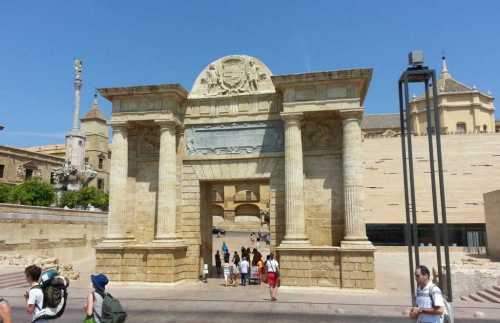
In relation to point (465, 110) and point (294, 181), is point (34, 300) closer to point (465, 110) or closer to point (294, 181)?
point (294, 181)

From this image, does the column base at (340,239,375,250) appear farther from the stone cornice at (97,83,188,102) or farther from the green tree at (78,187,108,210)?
the green tree at (78,187,108,210)

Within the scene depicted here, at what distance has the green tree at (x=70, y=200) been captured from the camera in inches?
1538

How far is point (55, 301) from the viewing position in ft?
15.6

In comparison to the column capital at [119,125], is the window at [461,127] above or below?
above

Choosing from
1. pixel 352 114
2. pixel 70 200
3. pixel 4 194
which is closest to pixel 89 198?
pixel 70 200

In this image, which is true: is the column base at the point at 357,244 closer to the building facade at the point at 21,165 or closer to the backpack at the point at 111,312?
the backpack at the point at 111,312

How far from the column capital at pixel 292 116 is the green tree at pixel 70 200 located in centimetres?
2990

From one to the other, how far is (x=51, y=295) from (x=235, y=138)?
13.2 m

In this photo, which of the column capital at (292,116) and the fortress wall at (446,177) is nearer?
the column capital at (292,116)

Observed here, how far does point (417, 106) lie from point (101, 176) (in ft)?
160

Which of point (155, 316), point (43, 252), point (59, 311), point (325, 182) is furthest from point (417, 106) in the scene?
point (59, 311)

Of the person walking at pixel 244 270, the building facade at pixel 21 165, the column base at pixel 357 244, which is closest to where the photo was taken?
the column base at pixel 357 244

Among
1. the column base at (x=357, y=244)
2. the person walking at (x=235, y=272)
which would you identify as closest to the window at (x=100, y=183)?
the person walking at (x=235, y=272)

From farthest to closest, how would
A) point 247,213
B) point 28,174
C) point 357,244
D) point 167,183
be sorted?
point 247,213 → point 28,174 → point 167,183 → point 357,244
